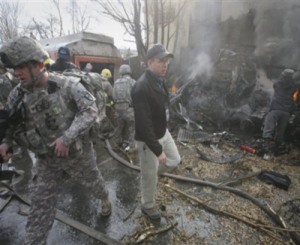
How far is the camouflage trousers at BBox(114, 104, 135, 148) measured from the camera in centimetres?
586

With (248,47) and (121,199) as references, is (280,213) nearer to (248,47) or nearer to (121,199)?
(121,199)

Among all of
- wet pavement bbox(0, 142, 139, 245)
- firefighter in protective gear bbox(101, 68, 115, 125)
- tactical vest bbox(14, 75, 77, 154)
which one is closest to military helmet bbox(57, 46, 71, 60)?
firefighter in protective gear bbox(101, 68, 115, 125)


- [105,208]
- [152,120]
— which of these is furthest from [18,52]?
[105,208]

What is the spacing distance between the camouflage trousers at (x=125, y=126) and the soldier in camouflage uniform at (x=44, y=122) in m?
3.35

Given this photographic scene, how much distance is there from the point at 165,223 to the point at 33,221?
1663mm

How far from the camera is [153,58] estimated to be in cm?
269

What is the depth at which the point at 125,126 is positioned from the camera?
619 centimetres

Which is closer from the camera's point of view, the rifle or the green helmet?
the green helmet

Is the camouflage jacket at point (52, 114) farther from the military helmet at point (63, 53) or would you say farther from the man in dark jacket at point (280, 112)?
the man in dark jacket at point (280, 112)

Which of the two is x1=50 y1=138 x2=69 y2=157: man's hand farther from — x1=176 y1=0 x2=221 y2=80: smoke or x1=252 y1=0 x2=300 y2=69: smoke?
x1=176 y1=0 x2=221 y2=80: smoke

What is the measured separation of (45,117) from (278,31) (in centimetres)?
1161

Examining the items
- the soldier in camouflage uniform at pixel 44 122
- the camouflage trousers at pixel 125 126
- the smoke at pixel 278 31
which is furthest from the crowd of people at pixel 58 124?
the smoke at pixel 278 31

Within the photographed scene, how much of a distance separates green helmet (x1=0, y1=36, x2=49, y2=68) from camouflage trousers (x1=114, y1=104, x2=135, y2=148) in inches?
150

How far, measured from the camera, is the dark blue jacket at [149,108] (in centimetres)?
256
